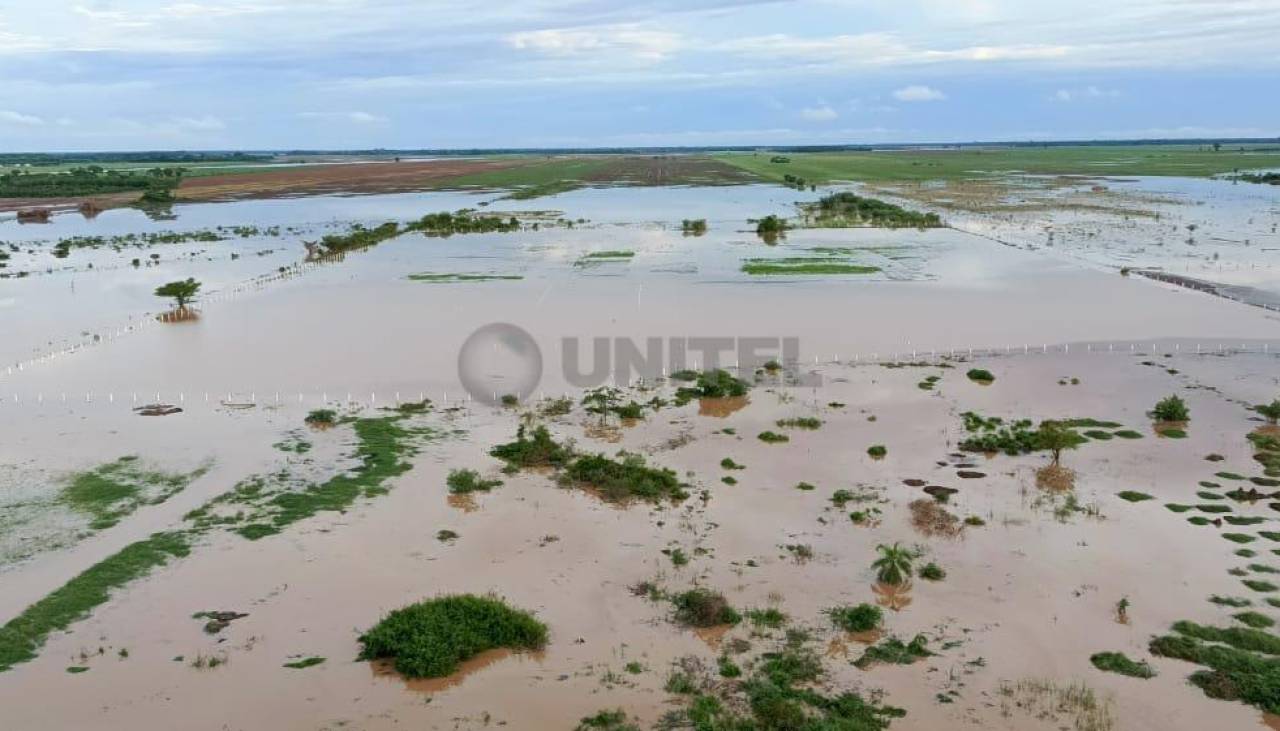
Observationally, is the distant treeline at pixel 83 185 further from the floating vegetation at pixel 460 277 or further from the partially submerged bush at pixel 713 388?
the partially submerged bush at pixel 713 388

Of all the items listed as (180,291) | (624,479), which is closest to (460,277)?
(180,291)

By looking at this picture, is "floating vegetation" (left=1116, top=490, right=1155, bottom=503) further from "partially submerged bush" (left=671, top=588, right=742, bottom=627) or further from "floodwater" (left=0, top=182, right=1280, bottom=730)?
"partially submerged bush" (left=671, top=588, right=742, bottom=627)

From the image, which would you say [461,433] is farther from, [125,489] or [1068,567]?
[1068,567]

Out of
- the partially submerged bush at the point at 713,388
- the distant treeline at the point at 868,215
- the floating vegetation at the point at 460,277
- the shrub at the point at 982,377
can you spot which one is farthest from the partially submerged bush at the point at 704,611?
the distant treeline at the point at 868,215

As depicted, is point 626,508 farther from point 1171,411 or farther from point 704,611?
point 1171,411

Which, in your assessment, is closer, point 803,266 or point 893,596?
point 893,596

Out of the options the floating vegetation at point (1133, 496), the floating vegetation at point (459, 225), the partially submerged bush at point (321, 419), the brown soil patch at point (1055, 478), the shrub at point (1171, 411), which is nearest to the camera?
the floating vegetation at point (1133, 496)
